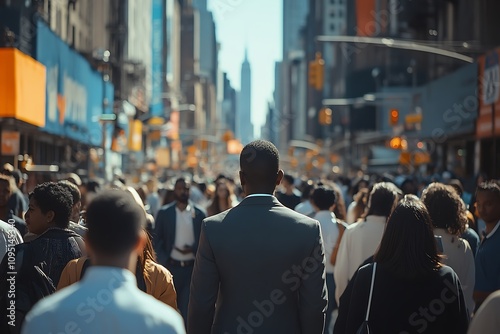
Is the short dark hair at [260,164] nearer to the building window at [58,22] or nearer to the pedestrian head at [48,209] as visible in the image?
the pedestrian head at [48,209]

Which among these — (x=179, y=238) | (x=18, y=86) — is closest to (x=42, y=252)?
(x=179, y=238)

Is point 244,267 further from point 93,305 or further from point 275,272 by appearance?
point 93,305

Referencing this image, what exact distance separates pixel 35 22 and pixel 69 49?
19.8 feet

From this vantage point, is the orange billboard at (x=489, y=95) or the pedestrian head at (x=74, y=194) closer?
Answer: the pedestrian head at (x=74, y=194)

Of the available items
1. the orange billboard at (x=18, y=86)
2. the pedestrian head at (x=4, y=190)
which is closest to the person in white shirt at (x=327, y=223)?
the pedestrian head at (x=4, y=190)

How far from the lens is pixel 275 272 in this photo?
17.4 ft

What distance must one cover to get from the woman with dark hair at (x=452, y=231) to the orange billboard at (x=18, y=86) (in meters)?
16.5

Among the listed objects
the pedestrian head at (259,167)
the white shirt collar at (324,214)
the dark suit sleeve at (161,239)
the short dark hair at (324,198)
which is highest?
the pedestrian head at (259,167)

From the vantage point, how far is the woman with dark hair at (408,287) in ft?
17.2

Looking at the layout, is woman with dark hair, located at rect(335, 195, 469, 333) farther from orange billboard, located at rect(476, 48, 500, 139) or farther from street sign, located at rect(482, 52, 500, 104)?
street sign, located at rect(482, 52, 500, 104)

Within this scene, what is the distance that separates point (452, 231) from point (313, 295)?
86.6 inches

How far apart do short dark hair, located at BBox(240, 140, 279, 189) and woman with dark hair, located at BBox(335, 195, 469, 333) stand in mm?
785

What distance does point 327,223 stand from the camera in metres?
10.7

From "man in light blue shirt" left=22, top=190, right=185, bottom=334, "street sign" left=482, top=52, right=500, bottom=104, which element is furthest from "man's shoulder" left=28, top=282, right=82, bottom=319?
"street sign" left=482, top=52, right=500, bottom=104
